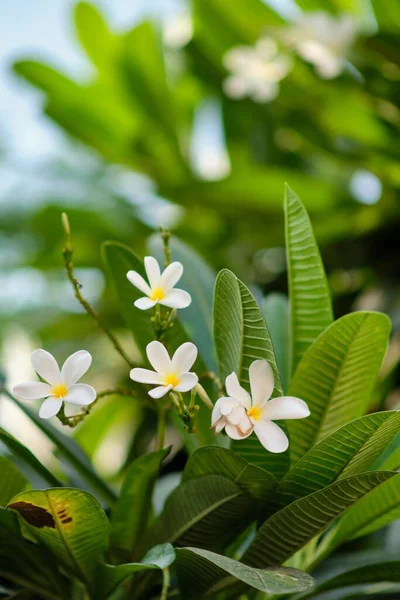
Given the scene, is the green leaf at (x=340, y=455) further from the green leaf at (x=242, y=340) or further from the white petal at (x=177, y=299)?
the white petal at (x=177, y=299)

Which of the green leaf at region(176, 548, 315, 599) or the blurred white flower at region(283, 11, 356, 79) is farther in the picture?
the blurred white flower at region(283, 11, 356, 79)

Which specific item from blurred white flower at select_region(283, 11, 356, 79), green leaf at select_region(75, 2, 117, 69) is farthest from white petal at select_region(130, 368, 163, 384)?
green leaf at select_region(75, 2, 117, 69)

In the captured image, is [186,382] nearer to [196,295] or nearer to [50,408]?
[50,408]

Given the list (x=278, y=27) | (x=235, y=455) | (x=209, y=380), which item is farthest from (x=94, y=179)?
(x=235, y=455)

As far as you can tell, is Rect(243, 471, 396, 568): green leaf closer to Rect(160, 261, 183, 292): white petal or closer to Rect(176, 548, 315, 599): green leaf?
Rect(176, 548, 315, 599): green leaf

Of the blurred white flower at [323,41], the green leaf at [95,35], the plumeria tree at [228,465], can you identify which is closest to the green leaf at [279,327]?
the plumeria tree at [228,465]

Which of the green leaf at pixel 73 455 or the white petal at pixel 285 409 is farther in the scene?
the green leaf at pixel 73 455
